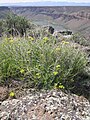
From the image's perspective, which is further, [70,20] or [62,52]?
[70,20]

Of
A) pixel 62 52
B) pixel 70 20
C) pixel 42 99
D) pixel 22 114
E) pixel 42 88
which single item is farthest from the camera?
pixel 70 20

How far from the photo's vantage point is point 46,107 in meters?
3.72

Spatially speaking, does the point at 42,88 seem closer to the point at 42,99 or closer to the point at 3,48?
the point at 42,99

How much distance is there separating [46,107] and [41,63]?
3.03ft

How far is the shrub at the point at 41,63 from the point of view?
4.32 meters

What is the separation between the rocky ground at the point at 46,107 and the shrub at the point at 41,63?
0.78 feet

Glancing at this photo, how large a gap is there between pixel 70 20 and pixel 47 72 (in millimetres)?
102688

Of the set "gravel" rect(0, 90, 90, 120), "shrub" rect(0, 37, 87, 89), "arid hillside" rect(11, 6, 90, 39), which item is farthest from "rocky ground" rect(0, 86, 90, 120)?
"arid hillside" rect(11, 6, 90, 39)

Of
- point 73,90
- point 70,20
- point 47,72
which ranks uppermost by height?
point 47,72

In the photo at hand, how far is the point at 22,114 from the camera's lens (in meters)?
3.68

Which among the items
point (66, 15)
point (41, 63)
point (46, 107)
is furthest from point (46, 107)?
point (66, 15)

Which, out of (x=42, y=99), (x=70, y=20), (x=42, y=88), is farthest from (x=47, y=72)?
(x=70, y=20)

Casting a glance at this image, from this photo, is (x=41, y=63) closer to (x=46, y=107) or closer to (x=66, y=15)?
(x=46, y=107)

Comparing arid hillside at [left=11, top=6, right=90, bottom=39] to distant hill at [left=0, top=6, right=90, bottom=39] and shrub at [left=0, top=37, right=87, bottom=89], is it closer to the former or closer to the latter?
distant hill at [left=0, top=6, right=90, bottom=39]
